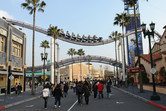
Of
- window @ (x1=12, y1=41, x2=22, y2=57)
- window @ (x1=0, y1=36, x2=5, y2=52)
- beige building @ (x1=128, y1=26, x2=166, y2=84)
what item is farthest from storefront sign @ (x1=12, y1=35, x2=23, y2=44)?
beige building @ (x1=128, y1=26, x2=166, y2=84)

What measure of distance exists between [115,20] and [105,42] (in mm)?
21724

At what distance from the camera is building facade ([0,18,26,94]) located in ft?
86.7

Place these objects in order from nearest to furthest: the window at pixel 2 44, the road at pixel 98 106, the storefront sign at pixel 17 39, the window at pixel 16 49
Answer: the road at pixel 98 106, the window at pixel 2 44, the storefront sign at pixel 17 39, the window at pixel 16 49

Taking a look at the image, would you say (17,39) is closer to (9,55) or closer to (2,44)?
(9,55)

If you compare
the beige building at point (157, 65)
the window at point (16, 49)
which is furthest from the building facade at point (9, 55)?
the beige building at point (157, 65)

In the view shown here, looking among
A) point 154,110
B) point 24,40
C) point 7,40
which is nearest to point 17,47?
point 24,40

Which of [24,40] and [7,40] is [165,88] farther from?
[24,40]

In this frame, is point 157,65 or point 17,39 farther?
point 17,39

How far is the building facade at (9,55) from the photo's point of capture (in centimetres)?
2642

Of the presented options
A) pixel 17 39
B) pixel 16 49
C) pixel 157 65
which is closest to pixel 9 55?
pixel 16 49

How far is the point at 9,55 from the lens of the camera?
2809 centimetres

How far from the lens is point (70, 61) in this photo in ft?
205

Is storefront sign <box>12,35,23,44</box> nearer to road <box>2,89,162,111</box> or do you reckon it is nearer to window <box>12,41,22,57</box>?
window <box>12,41,22,57</box>

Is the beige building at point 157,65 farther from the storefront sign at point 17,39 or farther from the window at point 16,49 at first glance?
the storefront sign at point 17,39
